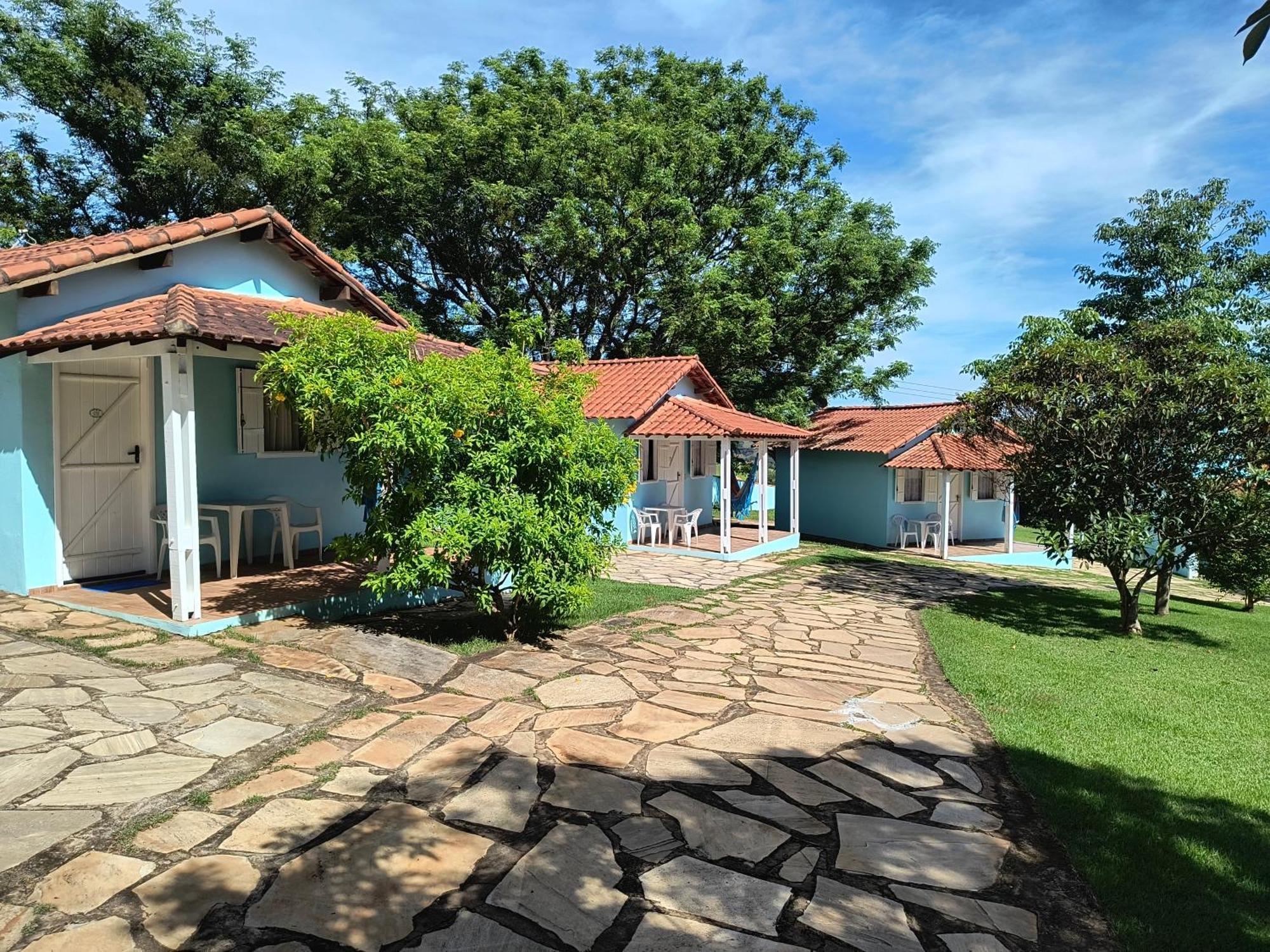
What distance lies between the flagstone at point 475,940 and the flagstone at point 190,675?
134 inches

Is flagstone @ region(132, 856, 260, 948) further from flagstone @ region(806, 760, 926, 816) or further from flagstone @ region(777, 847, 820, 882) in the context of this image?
flagstone @ region(806, 760, 926, 816)

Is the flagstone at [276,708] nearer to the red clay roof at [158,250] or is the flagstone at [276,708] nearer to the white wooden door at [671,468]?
the red clay roof at [158,250]

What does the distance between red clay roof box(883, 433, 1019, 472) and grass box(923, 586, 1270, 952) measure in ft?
24.6

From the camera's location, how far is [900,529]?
61.1 feet

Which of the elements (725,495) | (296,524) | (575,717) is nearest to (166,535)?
(296,524)

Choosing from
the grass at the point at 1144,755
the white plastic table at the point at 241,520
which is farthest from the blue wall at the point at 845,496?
the white plastic table at the point at 241,520

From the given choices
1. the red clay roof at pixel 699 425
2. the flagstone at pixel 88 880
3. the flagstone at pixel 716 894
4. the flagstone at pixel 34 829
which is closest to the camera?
the flagstone at pixel 88 880

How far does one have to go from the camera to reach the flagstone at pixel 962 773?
423 centimetres

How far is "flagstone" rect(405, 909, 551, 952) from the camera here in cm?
261

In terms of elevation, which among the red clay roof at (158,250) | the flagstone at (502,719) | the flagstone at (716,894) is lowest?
the flagstone at (716,894)

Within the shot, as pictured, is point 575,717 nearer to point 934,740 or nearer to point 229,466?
point 934,740

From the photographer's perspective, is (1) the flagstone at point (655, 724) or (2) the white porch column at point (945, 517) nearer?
(1) the flagstone at point (655, 724)

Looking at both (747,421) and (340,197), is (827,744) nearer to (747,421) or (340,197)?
(747,421)

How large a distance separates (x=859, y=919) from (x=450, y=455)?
4.44 meters
